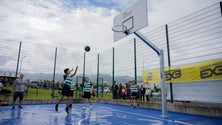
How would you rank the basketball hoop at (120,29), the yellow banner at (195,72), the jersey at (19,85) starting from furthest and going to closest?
the jersey at (19,85)
the basketball hoop at (120,29)
the yellow banner at (195,72)

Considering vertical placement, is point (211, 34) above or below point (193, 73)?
above

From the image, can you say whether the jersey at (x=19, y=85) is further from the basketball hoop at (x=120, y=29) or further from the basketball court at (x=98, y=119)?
the basketball hoop at (x=120, y=29)

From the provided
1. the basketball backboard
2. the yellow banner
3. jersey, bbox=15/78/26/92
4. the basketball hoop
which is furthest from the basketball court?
the basketball hoop

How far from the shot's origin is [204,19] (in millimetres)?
7742

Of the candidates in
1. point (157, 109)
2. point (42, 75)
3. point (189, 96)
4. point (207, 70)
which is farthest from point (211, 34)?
point (42, 75)

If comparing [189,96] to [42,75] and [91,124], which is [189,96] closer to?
[91,124]

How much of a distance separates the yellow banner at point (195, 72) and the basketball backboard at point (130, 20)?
8.85ft

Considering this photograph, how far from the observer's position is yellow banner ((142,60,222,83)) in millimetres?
7016

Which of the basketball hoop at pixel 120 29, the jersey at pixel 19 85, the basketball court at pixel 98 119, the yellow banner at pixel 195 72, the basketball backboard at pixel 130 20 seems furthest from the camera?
the jersey at pixel 19 85

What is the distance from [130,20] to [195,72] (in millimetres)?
3674

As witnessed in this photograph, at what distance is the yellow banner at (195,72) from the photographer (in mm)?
7016

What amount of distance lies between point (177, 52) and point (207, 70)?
65.0 inches

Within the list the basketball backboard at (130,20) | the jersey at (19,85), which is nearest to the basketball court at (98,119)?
the jersey at (19,85)

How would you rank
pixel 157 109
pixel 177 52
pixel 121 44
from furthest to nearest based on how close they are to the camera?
pixel 121 44, pixel 157 109, pixel 177 52
